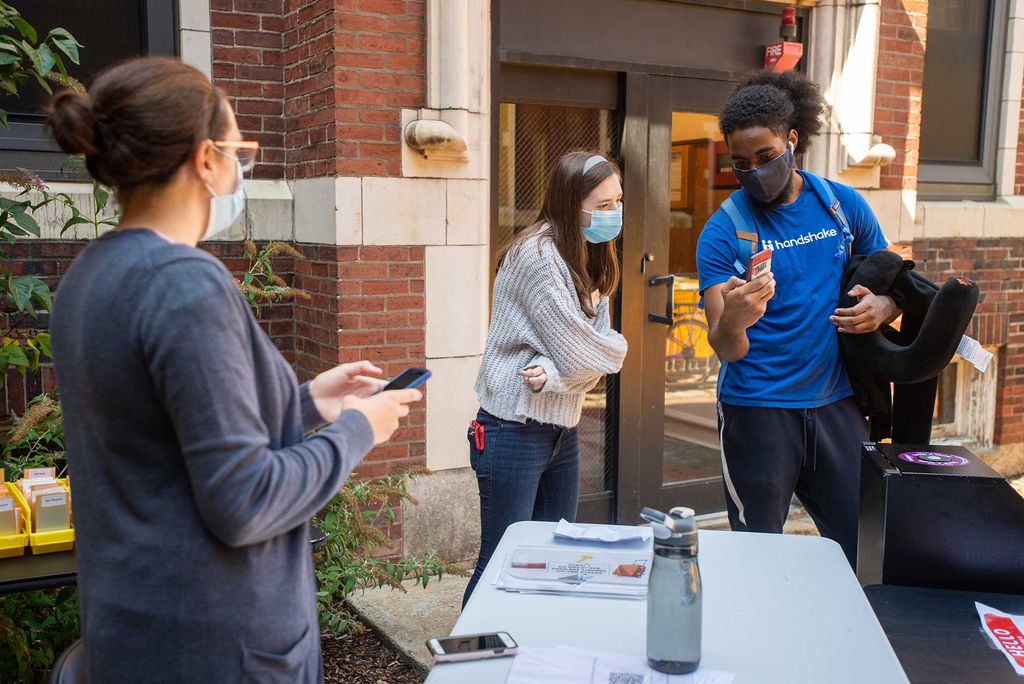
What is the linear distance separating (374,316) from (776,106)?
2.13 m

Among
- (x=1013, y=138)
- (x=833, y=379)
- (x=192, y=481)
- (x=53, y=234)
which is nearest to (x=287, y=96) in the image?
(x=53, y=234)

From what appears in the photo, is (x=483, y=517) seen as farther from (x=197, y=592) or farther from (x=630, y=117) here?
(x=630, y=117)

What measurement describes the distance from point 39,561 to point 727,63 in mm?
4446

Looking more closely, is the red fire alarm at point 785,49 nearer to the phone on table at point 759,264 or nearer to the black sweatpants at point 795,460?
the black sweatpants at point 795,460

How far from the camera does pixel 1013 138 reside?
6.91 m

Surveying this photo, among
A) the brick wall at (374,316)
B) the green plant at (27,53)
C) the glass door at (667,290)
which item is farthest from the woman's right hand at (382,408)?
the glass door at (667,290)

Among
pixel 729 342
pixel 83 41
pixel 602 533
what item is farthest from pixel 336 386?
pixel 83 41

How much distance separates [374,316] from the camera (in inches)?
178

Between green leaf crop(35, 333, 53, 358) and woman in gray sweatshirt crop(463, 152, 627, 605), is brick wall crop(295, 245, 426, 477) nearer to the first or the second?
woman in gray sweatshirt crop(463, 152, 627, 605)

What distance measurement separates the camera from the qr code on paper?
171 cm

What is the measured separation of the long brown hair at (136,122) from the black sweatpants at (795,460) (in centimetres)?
218

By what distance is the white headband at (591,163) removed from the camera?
3.26 metres

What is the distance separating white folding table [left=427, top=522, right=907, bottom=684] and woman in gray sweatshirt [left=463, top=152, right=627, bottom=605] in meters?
0.80

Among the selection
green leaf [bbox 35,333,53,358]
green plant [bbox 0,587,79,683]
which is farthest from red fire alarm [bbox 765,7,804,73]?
green plant [bbox 0,587,79,683]
